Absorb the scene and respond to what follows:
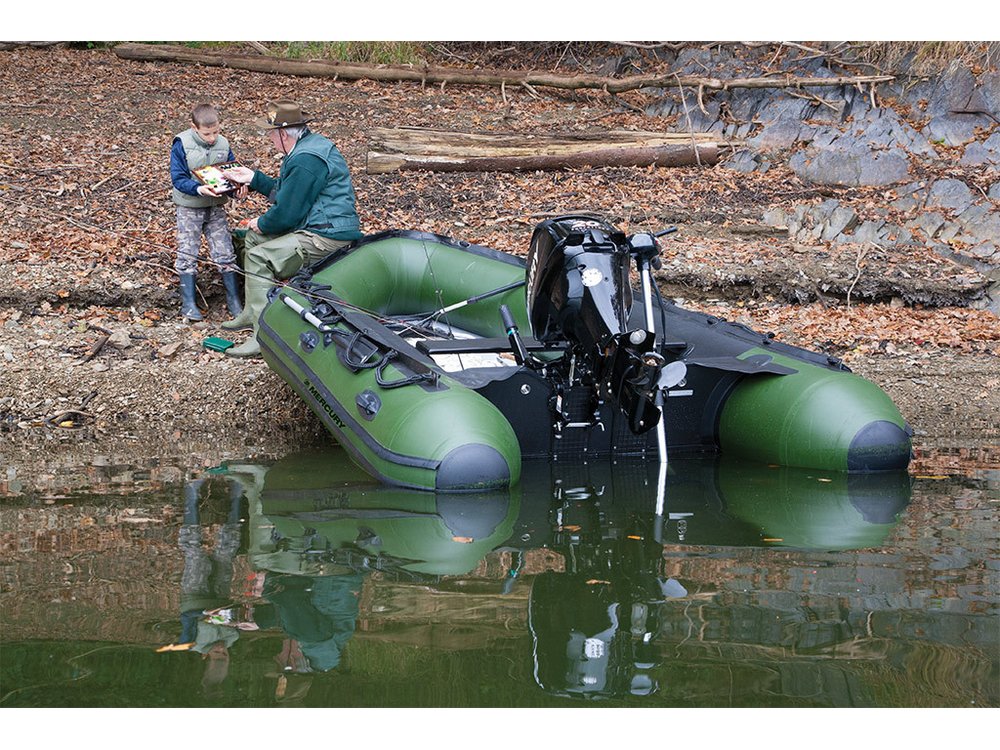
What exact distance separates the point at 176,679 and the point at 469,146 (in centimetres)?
803

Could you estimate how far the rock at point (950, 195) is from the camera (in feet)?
30.8

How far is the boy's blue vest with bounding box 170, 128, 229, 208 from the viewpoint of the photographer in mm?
7176

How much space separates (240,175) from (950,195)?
5.67 metres

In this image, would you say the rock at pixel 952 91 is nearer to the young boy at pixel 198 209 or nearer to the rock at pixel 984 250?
the rock at pixel 984 250

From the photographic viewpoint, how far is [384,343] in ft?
18.1

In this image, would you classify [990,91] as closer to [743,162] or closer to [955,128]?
[955,128]

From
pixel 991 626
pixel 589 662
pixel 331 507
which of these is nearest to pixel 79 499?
pixel 331 507

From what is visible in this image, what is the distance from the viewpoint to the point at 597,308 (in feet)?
15.9

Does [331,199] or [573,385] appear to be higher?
[331,199]

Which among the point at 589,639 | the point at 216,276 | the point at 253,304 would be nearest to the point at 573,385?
the point at 589,639

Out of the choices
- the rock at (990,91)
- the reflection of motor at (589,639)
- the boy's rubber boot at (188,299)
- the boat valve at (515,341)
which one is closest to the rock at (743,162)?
the rock at (990,91)

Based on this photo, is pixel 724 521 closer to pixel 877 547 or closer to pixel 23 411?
pixel 877 547

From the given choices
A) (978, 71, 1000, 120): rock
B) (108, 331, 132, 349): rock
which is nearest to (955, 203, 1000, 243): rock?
(978, 71, 1000, 120): rock

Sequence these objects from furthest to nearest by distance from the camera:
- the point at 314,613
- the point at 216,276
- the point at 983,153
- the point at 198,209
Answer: the point at 983,153 → the point at 216,276 → the point at 198,209 → the point at 314,613
